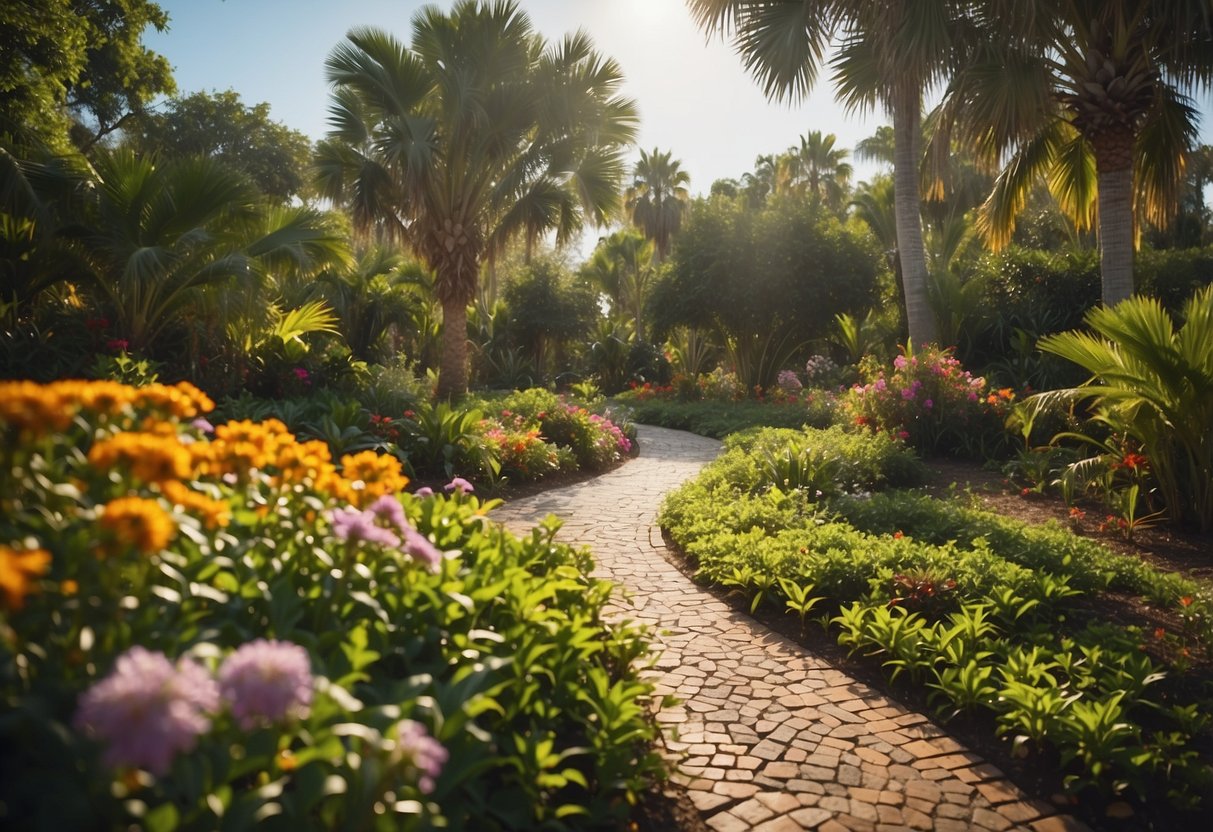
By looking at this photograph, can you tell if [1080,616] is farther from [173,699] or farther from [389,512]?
[173,699]

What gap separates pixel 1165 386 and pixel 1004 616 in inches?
116

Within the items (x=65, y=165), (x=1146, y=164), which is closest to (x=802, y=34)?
(x=1146, y=164)

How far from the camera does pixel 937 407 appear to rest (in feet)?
30.1

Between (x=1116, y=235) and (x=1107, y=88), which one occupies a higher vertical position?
(x=1107, y=88)

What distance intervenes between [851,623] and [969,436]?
6191 millimetres

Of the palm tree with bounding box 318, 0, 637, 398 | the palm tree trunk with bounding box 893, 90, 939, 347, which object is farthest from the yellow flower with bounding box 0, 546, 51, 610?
the palm tree with bounding box 318, 0, 637, 398

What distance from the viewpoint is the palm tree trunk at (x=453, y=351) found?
531 inches

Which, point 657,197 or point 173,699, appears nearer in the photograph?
point 173,699

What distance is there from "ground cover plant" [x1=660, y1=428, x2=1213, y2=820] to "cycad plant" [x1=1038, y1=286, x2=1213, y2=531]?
1135 millimetres

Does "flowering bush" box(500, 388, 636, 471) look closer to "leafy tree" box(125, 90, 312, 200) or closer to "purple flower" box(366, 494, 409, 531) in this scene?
"purple flower" box(366, 494, 409, 531)

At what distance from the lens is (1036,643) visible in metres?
3.57

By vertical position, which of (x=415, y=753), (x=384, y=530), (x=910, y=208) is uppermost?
(x=910, y=208)

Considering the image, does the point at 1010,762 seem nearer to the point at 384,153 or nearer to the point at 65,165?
the point at 65,165

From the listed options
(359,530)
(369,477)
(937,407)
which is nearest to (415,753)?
(359,530)
